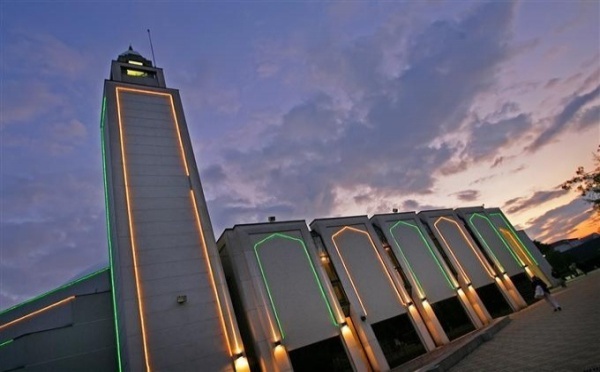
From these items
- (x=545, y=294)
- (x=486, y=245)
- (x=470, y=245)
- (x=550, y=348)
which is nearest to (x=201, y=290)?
(x=550, y=348)

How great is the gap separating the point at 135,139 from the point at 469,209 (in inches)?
1229

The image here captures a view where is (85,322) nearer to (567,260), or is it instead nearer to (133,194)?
(133,194)

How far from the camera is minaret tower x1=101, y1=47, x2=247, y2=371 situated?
1423cm

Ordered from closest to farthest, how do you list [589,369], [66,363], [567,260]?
[589,369] → [66,363] → [567,260]

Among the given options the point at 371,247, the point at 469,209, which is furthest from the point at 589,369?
the point at 469,209

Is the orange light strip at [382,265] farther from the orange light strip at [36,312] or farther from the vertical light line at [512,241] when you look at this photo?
the vertical light line at [512,241]

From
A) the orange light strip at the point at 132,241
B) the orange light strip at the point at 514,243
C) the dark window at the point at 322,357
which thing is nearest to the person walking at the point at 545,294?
the dark window at the point at 322,357

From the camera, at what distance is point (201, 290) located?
1598 cm

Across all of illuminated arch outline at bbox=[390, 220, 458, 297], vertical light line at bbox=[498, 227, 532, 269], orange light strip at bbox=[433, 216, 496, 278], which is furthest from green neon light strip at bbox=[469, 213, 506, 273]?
illuminated arch outline at bbox=[390, 220, 458, 297]

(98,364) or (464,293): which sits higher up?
(98,364)

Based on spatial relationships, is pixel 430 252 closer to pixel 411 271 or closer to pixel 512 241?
pixel 411 271

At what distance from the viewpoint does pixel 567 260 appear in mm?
58719

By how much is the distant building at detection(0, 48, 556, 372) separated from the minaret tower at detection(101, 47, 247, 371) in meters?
0.05

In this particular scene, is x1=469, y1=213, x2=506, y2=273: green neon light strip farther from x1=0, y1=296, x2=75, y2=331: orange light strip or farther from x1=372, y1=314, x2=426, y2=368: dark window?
x1=0, y1=296, x2=75, y2=331: orange light strip
